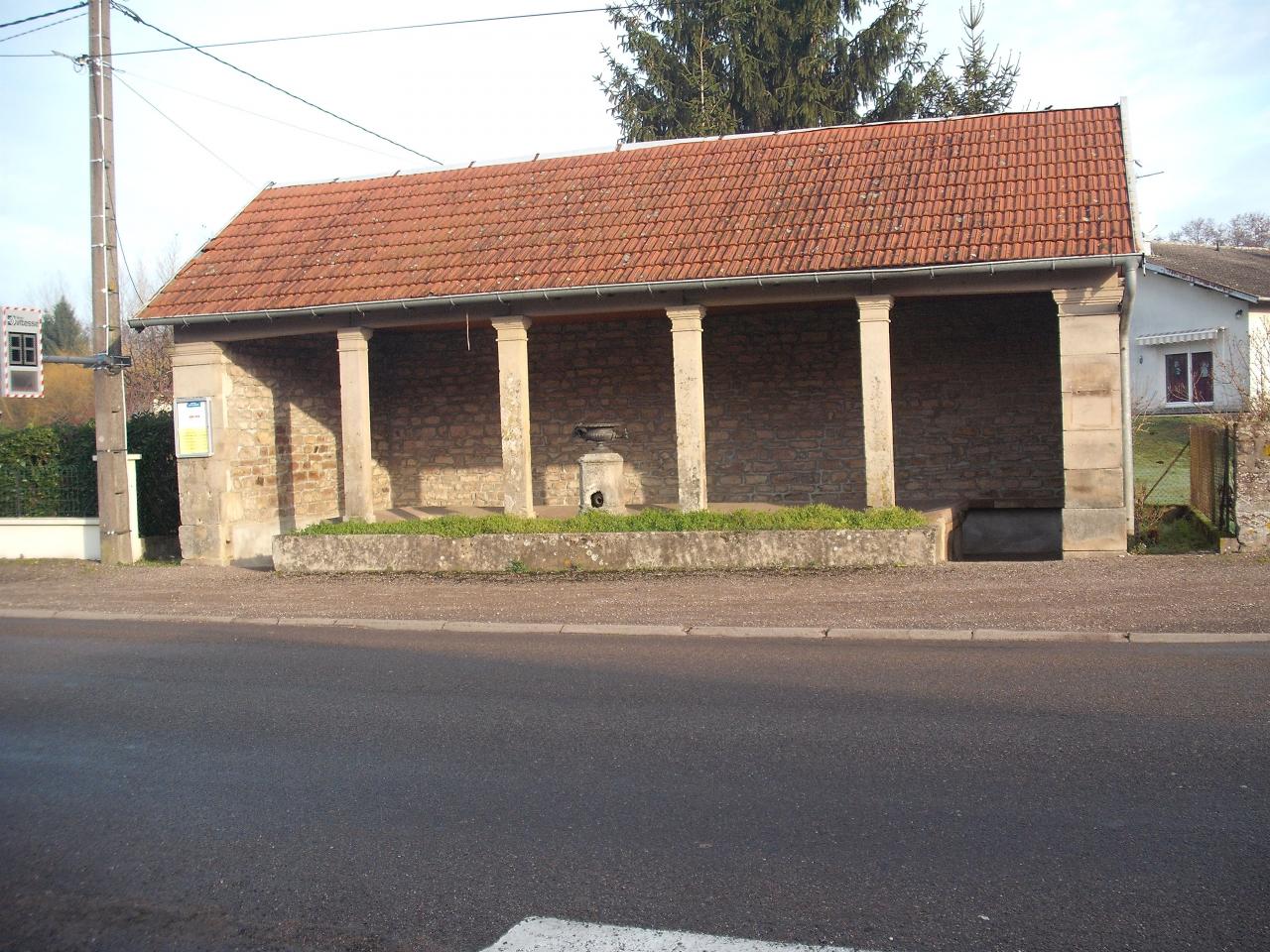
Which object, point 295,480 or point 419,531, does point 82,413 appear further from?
point 419,531

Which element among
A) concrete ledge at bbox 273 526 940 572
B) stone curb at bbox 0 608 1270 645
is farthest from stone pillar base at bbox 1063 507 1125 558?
stone curb at bbox 0 608 1270 645

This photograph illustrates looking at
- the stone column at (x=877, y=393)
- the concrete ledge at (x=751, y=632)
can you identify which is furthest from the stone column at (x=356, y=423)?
the concrete ledge at (x=751, y=632)

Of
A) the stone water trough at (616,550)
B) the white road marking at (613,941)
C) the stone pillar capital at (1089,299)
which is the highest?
the stone pillar capital at (1089,299)

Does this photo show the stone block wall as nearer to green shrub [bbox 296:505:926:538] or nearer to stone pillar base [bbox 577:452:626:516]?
stone pillar base [bbox 577:452:626:516]

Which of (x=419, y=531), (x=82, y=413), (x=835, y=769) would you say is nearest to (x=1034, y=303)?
(x=419, y=531)

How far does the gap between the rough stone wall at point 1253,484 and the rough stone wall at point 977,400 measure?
170 inches

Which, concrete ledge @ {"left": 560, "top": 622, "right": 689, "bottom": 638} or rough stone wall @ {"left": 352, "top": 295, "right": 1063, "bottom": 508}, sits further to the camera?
rough stone wall @ {"left": 352, "top": 295, "right": 1063, "bottom": 508}

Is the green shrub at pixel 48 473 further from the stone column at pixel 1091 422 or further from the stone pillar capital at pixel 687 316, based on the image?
the stone column at pixel 1091 422

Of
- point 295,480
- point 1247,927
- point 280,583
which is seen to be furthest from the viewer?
point 295,480

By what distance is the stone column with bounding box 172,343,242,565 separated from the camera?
16.1m

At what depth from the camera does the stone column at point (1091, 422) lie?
42.0 ft

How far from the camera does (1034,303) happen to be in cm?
1634

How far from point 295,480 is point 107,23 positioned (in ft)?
22.6

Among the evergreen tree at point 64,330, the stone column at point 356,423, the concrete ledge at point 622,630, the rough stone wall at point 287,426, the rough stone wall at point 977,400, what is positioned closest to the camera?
the concrete ledge at point 622,630
